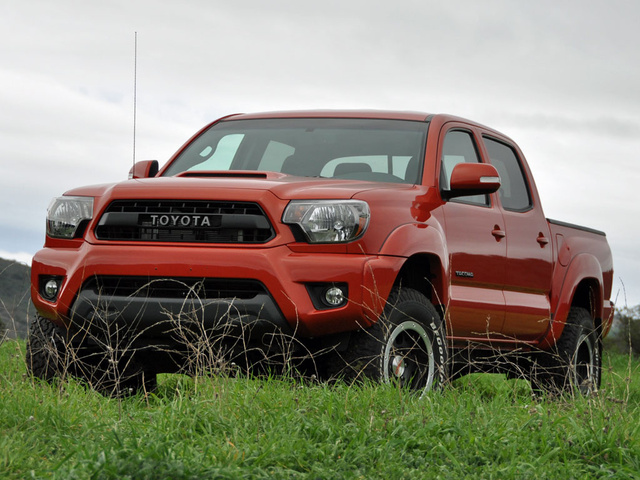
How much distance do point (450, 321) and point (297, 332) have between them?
1192 millimetres

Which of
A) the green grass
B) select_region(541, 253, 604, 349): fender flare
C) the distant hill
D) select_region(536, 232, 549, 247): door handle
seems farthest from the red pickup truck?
select_region(541, 253, 604, 349): fender flare

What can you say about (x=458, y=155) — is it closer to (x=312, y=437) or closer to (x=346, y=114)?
(x=346, y=114)

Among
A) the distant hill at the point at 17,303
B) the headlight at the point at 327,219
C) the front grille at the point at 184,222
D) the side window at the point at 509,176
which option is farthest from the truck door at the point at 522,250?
the distant hill at the point at 17,303

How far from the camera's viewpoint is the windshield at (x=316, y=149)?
599cm

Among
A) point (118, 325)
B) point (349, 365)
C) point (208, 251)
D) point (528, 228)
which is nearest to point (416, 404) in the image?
point (349, 365)

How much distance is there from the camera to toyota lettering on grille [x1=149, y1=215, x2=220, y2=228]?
4887 mm

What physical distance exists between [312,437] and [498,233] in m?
3.04

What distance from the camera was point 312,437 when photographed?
3.82 meters

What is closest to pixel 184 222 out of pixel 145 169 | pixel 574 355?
pixel 145 169

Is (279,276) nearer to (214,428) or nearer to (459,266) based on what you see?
(214,428)

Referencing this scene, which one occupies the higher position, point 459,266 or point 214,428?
point 459,266

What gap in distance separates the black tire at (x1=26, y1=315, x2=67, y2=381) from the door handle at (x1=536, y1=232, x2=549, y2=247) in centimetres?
357

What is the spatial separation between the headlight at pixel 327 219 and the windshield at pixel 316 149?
3.59ft

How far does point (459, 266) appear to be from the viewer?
591cm
